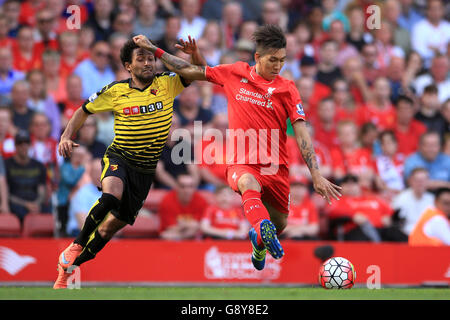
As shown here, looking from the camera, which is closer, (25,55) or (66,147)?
(66,147)

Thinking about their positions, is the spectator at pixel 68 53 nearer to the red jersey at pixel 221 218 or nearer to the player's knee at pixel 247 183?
the red jersey at pixel 221 218

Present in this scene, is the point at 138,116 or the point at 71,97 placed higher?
the point at 71,97

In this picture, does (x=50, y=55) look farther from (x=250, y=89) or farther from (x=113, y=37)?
(x=250, y=89)

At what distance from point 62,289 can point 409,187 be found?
293 inches

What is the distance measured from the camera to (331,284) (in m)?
9.20

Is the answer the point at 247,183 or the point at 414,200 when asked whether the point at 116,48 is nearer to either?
the point at 414,200

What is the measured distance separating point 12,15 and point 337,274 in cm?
876

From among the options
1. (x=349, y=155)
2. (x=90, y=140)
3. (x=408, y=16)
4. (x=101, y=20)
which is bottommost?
(x=349, y=155)

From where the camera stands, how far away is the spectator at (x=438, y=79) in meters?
16.6

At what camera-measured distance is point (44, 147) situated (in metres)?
13.1

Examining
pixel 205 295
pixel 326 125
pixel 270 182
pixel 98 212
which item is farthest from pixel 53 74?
pixel 205 295

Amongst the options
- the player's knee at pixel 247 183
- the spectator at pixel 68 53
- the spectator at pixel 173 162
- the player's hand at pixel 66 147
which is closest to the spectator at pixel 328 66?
the spectator at pixel 173 162

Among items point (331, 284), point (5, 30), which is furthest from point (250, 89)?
point (5, 30)

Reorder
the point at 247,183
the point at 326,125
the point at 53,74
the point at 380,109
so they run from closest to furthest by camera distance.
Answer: the point at 247,183 < the point at 53,74 < the point at 326,125 < the point at 380,109
